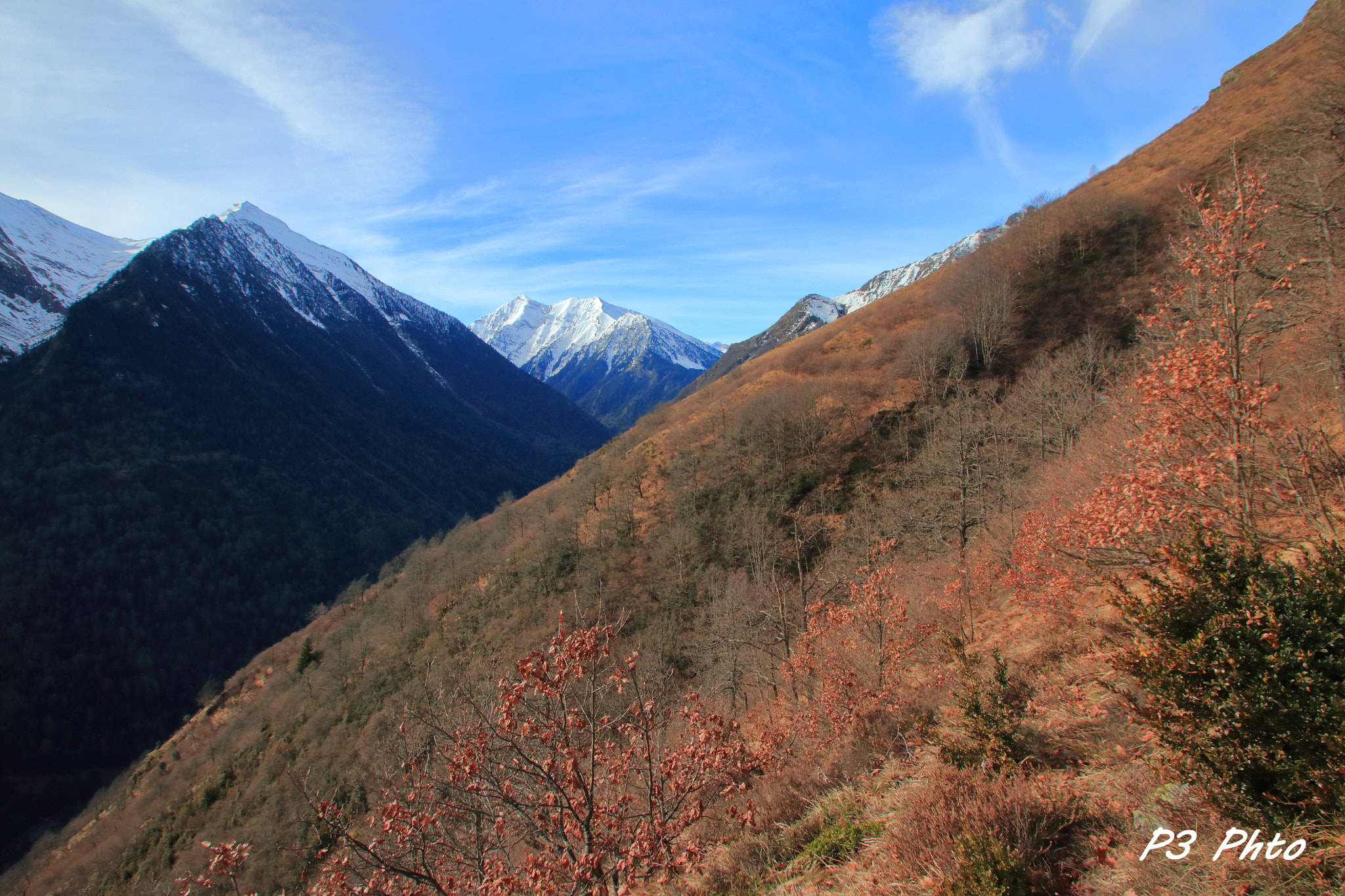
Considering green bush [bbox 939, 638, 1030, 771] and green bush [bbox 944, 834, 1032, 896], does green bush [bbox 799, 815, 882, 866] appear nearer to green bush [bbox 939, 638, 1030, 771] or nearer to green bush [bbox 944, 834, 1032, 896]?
green bush [bbox 939, 638, 1030, 771]

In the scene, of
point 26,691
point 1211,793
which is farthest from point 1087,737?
point 26,691

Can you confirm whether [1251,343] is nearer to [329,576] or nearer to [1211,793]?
[1211,793]

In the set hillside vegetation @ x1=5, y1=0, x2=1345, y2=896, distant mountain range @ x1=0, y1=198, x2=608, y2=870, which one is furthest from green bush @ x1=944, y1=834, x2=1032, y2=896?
distant mountain range @ x1=0, y1=198, x2=608, y2=870

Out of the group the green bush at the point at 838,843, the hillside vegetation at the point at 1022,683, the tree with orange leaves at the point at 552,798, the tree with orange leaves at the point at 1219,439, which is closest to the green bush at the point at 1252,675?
the hillside vegetation at the point at 1022,683

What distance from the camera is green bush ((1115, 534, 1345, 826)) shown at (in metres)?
3.81

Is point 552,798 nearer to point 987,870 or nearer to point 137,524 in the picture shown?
point 987,870

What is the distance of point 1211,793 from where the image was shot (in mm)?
4238

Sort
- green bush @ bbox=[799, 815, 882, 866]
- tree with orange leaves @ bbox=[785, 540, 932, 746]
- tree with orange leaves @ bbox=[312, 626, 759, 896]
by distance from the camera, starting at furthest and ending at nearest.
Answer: tree with orange leaves @ bbox=[785, 540, 932, 746]
green bush @ bbox=[799, 815, 882, 866]
tree with orange leaves @ bbox=[312, 626, 759, 896]

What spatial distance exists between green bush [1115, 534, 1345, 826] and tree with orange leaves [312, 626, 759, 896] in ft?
15.5

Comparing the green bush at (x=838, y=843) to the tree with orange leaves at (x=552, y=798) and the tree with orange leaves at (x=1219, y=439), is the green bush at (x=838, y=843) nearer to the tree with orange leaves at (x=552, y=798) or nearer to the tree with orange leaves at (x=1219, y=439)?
the tree with orange leaves at (x=552, y=798)

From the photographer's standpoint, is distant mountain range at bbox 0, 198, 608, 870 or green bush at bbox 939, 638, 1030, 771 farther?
distant mountain range at bbox 0, 198, 608, 870

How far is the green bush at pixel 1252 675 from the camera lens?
3.81 m

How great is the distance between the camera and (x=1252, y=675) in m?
4.04

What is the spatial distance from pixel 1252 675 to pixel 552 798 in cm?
669
